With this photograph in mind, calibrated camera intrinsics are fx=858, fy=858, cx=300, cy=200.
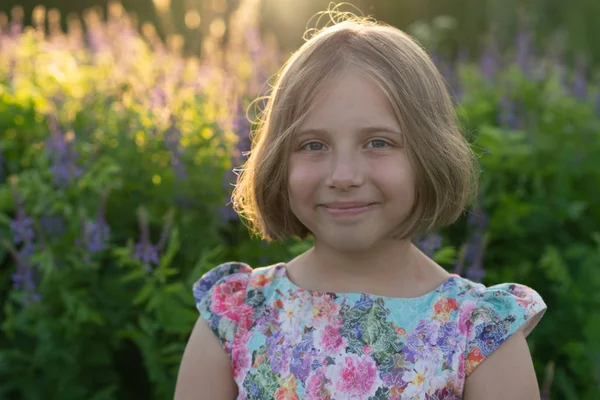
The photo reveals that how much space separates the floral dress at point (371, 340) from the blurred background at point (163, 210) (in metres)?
0.64

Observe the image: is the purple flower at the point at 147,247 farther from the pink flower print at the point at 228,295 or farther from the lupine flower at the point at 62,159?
the pink flower print at the point at 228,295

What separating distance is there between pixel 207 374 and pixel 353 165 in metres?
0.65

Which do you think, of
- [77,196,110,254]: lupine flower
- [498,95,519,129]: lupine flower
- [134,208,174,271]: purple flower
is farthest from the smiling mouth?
[498,95,519,129]: lupine flower

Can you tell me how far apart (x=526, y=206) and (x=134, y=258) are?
5.54 ft

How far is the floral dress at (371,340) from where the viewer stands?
192 centimetres

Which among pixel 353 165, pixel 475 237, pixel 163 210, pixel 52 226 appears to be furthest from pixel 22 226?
pixel 475 237

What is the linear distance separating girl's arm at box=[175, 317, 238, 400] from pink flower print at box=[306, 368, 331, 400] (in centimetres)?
24

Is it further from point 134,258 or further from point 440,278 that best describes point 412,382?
point 134,258

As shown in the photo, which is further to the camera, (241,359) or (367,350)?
(241,359)

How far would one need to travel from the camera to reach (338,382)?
193 centimetres

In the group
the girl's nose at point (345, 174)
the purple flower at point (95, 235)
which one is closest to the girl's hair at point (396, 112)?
the girl's nose at point (345, 174)

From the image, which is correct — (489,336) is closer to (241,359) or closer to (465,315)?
(465,315)

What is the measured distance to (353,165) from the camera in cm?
187

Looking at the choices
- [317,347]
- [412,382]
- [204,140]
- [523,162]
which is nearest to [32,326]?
[204,140]
